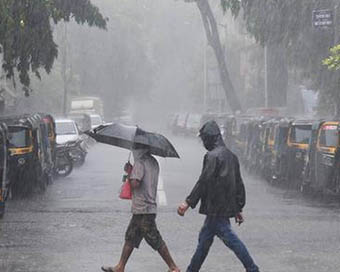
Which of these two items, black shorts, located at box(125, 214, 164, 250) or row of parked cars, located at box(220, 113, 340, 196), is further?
row of parked cars, located at box(220, 113, 340, 196)

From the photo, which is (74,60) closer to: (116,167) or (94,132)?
(116,167)

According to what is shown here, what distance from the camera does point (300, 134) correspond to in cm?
2295

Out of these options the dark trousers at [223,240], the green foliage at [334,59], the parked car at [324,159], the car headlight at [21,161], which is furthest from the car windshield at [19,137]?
the dark trousers at [223,240]

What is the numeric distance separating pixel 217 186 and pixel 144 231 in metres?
1.20

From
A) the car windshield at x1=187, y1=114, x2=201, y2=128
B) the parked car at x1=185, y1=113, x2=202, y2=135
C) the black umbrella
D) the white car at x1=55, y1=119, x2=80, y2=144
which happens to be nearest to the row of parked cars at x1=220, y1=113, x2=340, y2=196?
the white car at x1=55, y1=119, x2=80, y2=144

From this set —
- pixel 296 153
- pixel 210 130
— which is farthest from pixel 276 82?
pixel 210 130

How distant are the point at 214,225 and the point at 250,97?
6062 cm

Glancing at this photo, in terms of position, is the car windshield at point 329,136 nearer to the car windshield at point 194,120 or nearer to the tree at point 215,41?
the tree at point 215,41

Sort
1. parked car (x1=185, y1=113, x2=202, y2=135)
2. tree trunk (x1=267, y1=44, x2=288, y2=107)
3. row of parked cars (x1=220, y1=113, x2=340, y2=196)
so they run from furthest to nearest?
parked car (x1=185, y1=113, x2=202, y2=135), tree trunk (x1=267, y1=44, x2=288, y2=107), row of parked cars (x1=220, y1=113, x2=340, y2=196)

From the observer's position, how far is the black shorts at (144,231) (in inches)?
382

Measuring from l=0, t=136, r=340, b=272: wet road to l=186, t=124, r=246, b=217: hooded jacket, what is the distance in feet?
5.31

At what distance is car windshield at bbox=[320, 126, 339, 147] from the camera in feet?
63.3

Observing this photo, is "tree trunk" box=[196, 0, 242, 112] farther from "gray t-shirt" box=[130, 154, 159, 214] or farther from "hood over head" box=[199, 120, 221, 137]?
"hood over head" box=[199, 120, 221, 137]

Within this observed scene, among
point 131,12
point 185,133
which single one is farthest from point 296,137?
point 131,12
